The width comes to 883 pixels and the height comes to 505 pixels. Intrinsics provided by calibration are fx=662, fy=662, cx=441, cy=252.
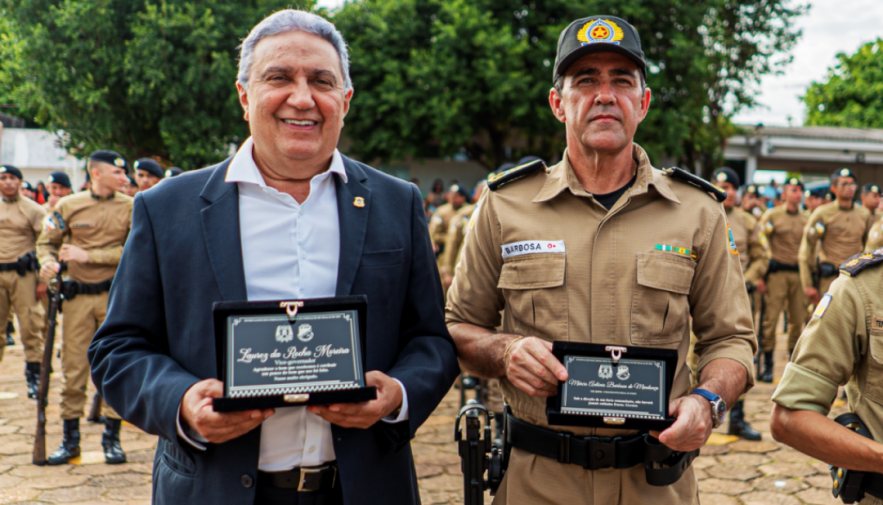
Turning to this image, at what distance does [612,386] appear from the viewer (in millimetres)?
1903

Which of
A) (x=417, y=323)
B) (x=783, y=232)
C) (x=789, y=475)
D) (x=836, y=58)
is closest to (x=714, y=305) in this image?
(x=417, y=323)

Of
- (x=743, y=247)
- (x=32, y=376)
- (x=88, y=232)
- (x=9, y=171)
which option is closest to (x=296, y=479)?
(x=88, y=232)

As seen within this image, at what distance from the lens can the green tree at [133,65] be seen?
1591cm

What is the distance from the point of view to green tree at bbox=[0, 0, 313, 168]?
15.9 meters

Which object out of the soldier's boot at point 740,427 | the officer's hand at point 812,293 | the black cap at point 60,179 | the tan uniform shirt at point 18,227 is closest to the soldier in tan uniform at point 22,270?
the tan uniform shirt at point 18,227

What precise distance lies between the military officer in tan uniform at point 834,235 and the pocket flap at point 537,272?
7.62 m

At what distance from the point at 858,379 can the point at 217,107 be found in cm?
1706

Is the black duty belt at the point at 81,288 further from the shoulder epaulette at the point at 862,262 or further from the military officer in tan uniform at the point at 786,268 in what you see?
the military officer in tan uniform at the point at 786,268

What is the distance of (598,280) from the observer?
2.16 metres

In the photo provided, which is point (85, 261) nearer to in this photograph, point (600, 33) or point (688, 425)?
point (600, 33)

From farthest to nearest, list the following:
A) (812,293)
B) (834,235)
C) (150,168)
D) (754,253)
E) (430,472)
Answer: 1. (834,235)
2. (812,293)
3. (754,253)
4. (150,168)
5. (430,472)

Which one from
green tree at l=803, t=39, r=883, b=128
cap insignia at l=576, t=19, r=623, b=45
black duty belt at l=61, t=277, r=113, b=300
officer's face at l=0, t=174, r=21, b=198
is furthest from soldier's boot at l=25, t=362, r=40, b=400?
green tree at l=803, t=39, r=883, b=128

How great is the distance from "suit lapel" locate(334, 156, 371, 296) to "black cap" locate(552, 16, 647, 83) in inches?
29.7

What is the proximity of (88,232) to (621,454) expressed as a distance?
230 inches
